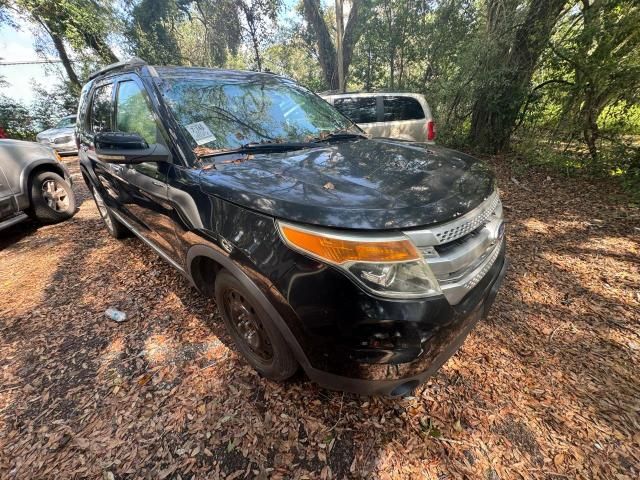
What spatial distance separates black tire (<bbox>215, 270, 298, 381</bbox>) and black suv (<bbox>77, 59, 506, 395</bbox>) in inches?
0.5

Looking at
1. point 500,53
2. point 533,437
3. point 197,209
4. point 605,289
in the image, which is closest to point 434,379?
point 533,437

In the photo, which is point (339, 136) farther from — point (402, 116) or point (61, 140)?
point (61, 140)

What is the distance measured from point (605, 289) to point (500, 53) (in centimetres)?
566

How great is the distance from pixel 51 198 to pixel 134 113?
3410 millimetres

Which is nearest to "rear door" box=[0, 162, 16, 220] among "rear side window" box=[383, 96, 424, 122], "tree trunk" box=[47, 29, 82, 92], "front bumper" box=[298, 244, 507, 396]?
"front bumper" box=[298, 244, 507, 396]

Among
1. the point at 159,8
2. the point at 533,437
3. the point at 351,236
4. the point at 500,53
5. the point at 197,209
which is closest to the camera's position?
the point at 351,236

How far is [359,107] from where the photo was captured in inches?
236

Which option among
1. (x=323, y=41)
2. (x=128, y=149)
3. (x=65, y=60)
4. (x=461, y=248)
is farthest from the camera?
(x=65, y=60)

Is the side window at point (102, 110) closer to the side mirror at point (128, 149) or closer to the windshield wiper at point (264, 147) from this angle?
the side mirror at point (128, 149)

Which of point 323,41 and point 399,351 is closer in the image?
point 399,351

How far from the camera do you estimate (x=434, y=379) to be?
6.45 feet

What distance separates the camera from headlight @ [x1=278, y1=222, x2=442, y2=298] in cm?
126

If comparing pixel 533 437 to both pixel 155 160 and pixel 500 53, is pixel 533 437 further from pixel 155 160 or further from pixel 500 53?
pixel 500 53

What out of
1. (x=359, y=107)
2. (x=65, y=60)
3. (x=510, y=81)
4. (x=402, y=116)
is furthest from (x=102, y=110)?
(x=65, y=60)
